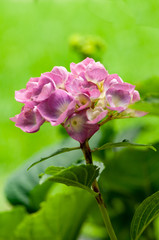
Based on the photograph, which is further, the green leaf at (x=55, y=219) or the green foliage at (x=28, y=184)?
the green foliage at (x=28, y=184)

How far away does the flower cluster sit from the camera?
0.41 m

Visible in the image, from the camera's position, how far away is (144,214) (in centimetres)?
48

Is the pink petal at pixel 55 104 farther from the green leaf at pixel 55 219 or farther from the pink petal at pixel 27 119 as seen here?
the green leaf at pixel 55 219

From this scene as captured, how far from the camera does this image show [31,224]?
28.5 inches

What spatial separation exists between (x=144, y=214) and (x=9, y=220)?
16.1 inches

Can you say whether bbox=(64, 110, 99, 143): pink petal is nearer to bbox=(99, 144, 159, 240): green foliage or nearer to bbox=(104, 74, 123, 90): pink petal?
bbox=(104, 74, 123, 90): pink petal

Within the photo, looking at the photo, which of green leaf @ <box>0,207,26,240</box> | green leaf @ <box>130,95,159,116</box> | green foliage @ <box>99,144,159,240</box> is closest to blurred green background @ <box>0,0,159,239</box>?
green foliage @ <box>99,144,159,240</box>

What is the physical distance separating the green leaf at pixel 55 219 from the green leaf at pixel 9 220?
0.24ft

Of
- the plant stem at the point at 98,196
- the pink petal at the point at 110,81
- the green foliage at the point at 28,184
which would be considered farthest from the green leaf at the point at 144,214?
the green foliage at the point at 28,184

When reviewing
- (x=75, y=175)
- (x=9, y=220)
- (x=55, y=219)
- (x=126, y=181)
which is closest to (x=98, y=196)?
(x=75, y=175)

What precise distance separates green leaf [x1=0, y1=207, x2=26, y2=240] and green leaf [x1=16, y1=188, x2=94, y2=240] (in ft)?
0.24

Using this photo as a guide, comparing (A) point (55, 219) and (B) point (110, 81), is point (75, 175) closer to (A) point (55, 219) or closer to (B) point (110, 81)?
(B) point (110, 81)

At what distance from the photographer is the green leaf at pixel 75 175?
1.34 feet

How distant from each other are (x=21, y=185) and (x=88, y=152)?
22.7 inches
